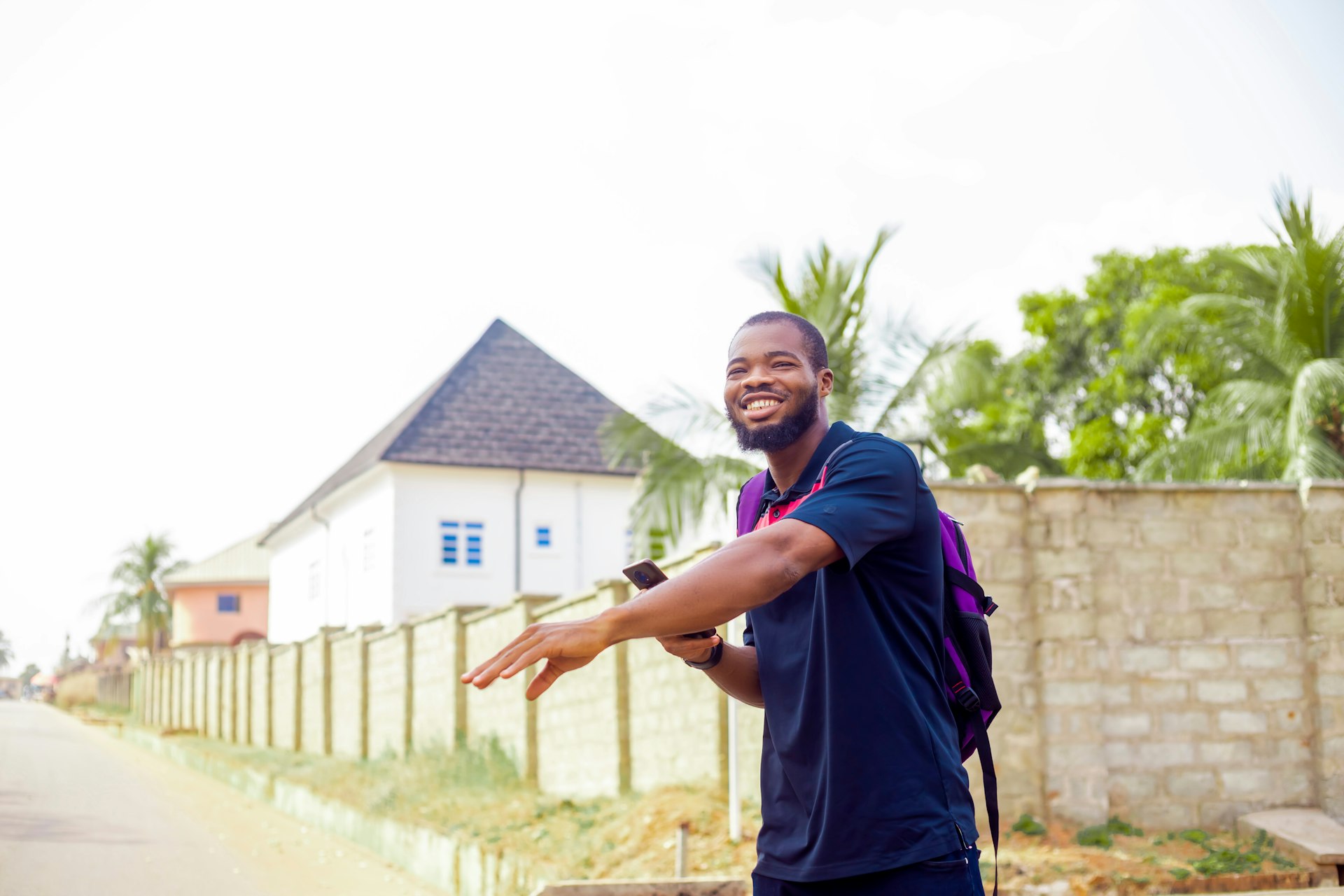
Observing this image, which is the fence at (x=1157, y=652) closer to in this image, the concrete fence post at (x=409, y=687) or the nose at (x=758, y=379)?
the nose at (x=758, y=379)

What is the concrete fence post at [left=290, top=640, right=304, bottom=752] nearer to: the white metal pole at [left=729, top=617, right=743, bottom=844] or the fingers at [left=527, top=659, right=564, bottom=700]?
the white metal pole at [left=729, top=617, right=743, bottom=844]

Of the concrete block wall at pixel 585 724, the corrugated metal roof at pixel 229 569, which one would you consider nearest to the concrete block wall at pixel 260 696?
the concrete block wall at pixel 585 724

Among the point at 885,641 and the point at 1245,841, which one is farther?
the point at 1245,841

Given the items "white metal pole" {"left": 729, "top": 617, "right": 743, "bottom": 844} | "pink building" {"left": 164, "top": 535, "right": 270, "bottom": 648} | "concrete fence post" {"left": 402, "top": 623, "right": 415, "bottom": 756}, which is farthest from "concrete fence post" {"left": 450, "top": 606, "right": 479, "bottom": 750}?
"pink building" {"left": 164, "top": 535, "right": 270, "bottom": 648}

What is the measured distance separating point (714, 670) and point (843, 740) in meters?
0.53

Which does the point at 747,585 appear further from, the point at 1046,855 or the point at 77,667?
the point at 77,667

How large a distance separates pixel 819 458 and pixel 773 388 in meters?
0.17

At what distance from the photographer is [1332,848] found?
28.7ft

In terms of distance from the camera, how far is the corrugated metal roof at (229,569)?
66438mm

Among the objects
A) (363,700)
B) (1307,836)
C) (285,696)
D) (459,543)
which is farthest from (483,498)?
(1307,836)

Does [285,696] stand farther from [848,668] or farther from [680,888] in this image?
[848,668]

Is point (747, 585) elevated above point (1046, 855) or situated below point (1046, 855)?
above

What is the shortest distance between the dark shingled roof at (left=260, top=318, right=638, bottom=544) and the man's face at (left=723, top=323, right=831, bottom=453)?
31.9 meters

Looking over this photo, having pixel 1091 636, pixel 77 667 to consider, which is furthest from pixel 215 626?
pixel 1091 636
